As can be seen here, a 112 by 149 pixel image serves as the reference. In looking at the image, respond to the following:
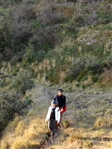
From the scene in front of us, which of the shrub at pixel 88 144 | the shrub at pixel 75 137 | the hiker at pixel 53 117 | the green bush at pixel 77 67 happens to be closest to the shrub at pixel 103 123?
the shrub at pixel 75 137

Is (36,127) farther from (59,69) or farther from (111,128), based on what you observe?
(59,69)

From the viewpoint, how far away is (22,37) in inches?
1043

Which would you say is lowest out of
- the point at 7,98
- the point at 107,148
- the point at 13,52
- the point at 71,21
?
the point at 107,148

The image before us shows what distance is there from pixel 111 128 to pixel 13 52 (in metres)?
17.4

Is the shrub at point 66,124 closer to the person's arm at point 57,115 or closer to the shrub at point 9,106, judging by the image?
the person's arm at point 57,115

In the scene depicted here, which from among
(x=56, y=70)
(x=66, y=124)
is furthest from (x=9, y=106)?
(x=56, y=70)

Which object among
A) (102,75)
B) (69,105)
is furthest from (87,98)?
(102,75)

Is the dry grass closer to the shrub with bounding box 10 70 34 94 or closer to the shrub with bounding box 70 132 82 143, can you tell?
the shrub with bounding box 70 132 82 143

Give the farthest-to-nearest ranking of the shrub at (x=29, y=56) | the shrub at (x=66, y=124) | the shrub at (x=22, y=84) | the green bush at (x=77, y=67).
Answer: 1. the shrub at (x=29, y=56)
2. the green bush at (x=77, y=67)
3. the shrub at (x=22, y=84)
4. the shrub at (x=66, y=124)

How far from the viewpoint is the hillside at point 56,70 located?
9.86 metres

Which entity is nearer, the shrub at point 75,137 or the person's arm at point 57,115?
the shrub at point 75,137

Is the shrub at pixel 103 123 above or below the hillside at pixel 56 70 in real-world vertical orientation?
below

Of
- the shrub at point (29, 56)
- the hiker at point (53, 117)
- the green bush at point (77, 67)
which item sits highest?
the shrub at point (29, 56)

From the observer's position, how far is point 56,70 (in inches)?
798
